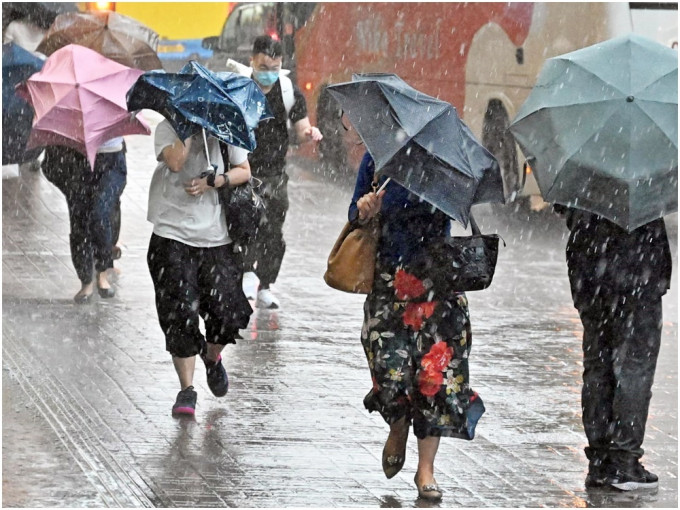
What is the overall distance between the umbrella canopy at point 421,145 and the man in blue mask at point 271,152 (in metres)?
3.56

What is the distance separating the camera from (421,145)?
610 centimetres

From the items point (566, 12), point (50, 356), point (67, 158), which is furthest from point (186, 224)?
point (566, 12)

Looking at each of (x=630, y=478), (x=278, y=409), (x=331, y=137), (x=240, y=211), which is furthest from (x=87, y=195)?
(x=331, y=137)

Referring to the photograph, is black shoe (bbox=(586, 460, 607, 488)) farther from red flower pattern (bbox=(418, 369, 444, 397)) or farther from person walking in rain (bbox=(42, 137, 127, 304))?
person walking in rain (bbox=(42, 137, 127, 304))

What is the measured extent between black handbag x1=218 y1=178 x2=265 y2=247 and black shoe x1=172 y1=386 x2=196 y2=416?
2.81 feet

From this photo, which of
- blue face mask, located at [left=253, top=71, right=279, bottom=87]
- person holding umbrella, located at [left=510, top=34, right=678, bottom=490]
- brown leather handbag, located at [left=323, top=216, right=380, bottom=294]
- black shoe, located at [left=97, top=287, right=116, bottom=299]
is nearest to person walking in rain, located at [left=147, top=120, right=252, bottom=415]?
brown leather handbag, located at [left=323, top=216, right=380, bottom=294]

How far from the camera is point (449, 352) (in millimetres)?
6352

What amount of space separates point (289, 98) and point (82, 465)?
4.28 m

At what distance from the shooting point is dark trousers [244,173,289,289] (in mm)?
10617

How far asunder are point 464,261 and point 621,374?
3.34 feet

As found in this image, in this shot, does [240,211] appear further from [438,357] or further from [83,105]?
[83,105]

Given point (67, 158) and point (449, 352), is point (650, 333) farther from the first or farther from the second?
point (67, 158)

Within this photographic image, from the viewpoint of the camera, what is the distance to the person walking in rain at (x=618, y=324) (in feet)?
21.4

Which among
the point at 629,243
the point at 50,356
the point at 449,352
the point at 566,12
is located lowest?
the point at 50,356
